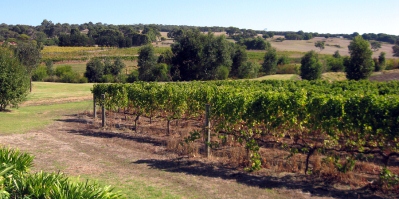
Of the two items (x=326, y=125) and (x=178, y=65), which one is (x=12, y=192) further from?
(x=178, y=65)

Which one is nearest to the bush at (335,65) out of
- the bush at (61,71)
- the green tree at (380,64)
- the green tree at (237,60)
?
the green tree at (380,64)

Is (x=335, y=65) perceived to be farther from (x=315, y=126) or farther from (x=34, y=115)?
(x=315, y=126)

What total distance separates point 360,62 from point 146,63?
3139cm

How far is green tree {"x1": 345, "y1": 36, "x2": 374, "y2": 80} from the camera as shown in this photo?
53.1 m

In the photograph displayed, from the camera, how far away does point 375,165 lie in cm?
1062

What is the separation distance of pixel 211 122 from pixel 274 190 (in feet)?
14.3

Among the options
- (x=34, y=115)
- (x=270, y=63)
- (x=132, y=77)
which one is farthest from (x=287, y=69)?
(x=34, y=115)

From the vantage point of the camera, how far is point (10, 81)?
23.6 metres

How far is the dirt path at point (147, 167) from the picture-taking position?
8.82m

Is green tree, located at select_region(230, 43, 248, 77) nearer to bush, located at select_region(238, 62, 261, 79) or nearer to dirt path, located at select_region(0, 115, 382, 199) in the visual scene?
bush, located at select_region(238, 62, 261, 79)

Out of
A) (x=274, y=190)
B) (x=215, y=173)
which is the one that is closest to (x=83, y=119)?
(x=215, y=173)

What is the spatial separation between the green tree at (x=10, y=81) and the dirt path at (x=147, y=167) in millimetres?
8824

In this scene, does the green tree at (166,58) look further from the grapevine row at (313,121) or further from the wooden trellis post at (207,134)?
the grapevine row at (313,121)

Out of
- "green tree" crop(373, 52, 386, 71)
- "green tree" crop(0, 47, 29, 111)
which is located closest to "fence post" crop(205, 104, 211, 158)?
"green tree" crop(0, 47, 29, 111)
